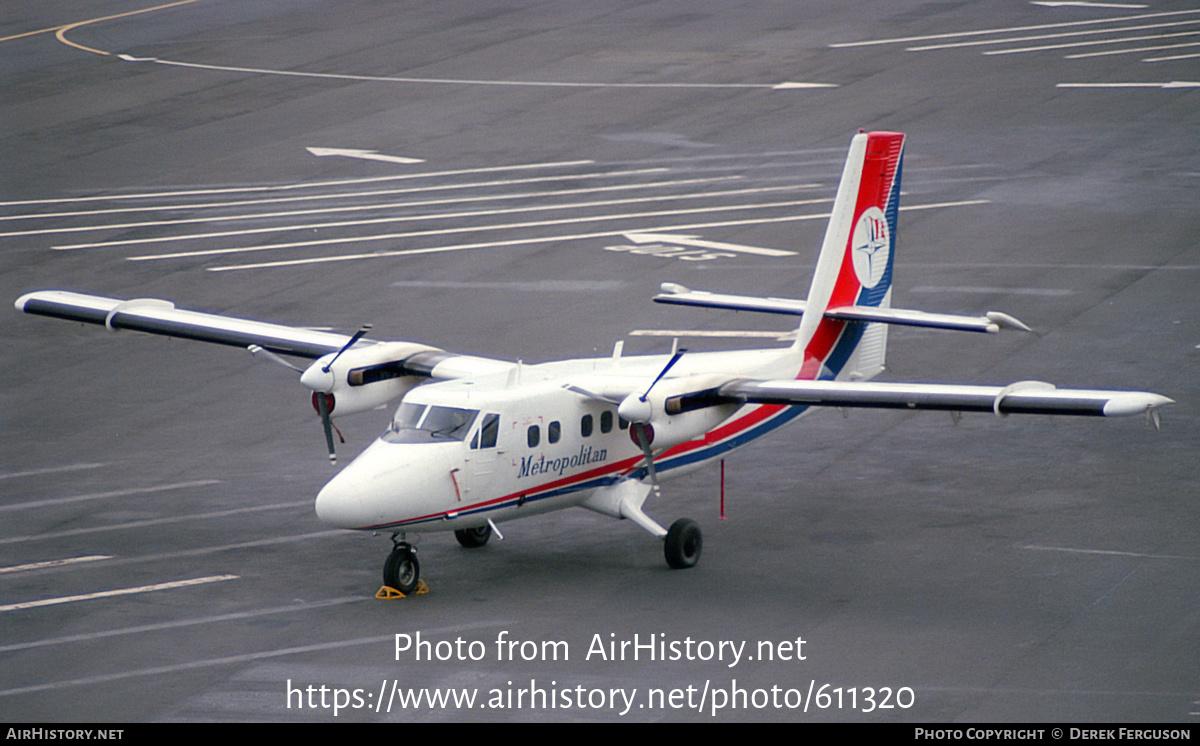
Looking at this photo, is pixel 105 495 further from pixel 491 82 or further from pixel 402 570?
pixel 491 82

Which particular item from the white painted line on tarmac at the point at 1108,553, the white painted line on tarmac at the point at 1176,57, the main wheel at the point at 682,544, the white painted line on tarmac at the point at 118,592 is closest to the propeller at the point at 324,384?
the white painted line on tarmac at the point at 118,592

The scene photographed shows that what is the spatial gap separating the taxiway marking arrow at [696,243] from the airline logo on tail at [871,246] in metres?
13.8

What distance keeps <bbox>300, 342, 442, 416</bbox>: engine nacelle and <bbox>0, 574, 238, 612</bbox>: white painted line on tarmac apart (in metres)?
3.04

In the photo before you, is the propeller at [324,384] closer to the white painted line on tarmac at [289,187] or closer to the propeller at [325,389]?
the propeller at [325,389]

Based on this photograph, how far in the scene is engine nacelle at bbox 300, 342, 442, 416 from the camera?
24188 mm

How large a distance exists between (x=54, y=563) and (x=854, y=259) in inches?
540

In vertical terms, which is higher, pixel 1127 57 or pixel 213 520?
pixel 1127 57

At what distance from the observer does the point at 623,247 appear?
42.7 m

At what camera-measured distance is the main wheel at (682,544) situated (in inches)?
932

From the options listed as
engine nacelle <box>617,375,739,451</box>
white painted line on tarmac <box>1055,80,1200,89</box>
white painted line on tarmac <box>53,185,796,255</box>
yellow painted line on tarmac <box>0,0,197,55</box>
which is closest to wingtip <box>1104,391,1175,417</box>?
engine nacelle <box>617,375,739,451</box>

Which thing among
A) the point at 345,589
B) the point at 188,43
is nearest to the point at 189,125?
the point at 188,43

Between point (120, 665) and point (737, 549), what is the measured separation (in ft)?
30.5

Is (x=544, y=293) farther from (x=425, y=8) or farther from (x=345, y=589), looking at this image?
(x=425, y=8)

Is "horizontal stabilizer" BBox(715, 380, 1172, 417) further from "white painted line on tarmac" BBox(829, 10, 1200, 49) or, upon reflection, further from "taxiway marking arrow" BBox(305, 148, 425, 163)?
"white painted line on tarmac" BBox(829, 10, 1200, 49)
